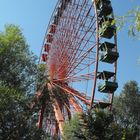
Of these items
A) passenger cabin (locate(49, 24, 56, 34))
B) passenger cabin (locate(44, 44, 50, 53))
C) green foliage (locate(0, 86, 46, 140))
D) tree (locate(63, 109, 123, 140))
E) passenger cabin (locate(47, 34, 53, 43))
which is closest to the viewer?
tree (locate(63, 109, 123, 140))

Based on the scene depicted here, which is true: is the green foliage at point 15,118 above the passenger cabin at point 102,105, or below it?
below

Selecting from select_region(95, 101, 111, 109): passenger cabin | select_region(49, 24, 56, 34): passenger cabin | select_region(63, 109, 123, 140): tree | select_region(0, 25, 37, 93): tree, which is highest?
select_region(49, 24, 56, 34): passenger cabin

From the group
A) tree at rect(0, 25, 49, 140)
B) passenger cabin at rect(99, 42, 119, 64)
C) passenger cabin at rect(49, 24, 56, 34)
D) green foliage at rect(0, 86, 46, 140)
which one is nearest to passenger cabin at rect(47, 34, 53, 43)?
passenger cabin at rect(49, 24, 56, 34)

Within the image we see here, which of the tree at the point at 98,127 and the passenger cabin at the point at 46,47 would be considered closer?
the tree at the point at 98,127

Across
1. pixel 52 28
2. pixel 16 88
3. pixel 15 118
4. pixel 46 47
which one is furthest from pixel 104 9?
pixel 46 47

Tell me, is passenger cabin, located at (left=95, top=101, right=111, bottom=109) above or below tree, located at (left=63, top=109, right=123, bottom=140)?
above

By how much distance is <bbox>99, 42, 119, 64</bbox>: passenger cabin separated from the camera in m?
23.7

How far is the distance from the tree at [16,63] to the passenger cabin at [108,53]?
446 cm

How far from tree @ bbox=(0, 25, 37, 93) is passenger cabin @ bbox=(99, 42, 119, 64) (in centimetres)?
446

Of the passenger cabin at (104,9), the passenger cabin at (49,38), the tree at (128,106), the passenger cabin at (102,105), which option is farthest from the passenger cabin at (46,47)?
the passenger cabin at (102,105)

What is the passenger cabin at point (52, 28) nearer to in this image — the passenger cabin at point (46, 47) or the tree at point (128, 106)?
the passenger cabin at point (46, 47)

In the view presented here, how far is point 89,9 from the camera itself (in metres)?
26.2

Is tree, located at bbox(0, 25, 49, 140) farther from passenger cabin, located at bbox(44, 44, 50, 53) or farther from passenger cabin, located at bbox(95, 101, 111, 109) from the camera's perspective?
passenger cabin, located at bbox(44, 44, 50, 53)

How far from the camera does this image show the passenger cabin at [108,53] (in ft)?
77.7
